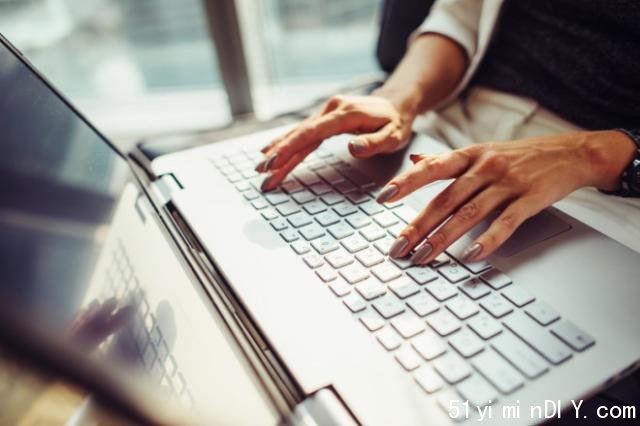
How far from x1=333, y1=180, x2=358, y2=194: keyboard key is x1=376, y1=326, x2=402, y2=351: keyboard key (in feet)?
0.79

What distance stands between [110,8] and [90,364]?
196 centimetres

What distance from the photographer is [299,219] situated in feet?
1.85

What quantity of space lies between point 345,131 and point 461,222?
0.23 metres

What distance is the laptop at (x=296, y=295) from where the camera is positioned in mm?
360

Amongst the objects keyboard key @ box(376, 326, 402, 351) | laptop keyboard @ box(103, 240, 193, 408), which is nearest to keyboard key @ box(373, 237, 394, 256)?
keyboard key @ box(376, 326, 402, 351)

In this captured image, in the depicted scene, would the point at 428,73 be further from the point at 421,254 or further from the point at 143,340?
the point at 143,340

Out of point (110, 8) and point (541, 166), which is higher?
point (110, 8)

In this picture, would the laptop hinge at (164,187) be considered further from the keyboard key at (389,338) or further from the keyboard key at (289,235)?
the keyboard key at (389,338)

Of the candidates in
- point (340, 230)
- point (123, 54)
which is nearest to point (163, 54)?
point (123, 54)

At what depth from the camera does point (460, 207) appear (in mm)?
514

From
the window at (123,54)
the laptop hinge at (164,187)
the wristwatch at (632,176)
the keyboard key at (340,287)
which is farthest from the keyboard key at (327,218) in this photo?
the window at (123,54)

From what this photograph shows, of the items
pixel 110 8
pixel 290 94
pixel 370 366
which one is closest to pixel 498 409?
pixel 370 366

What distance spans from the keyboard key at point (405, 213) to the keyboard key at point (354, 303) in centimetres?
14

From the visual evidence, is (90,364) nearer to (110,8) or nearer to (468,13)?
(468,13)
